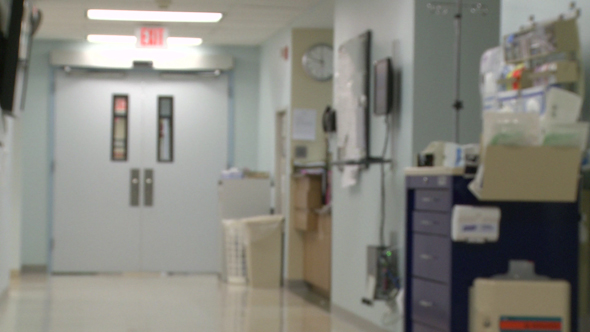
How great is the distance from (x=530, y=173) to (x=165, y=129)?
6.85 meters

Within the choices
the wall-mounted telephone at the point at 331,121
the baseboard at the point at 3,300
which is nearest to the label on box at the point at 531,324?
the wall-mounted telephone at the point at 331,121

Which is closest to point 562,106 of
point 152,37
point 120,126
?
point 152,37

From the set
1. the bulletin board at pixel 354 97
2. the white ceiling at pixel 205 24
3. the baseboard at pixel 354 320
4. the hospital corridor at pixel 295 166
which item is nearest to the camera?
the hospital corridor at pixel 295 166

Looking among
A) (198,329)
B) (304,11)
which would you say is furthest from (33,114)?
(198,329)

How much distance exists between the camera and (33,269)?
946 cm

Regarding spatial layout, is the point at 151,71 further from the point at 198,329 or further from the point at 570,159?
the point at 570,159

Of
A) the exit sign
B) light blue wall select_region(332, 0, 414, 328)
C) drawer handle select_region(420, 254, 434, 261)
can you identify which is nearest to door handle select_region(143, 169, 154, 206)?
the exit sign

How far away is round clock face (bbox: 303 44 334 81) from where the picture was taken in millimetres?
8320

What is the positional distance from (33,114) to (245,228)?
9.49ft

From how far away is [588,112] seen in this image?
11.8ft

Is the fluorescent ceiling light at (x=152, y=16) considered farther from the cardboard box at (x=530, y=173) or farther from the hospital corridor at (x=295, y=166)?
the cardboard box at (x=530, y=173)

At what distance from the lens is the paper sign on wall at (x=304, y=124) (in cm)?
830

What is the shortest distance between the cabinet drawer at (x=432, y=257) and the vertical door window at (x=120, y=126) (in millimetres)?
6273

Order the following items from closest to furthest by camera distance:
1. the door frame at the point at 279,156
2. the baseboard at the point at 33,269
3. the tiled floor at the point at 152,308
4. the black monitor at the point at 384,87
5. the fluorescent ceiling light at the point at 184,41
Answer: the black monitor at the point at 384,87, the tiled floor at the point at 152,308, the door frame at the point at 279,156, the fluorescent ceiling light at the point at 184,41, the baseboard at the point at 33,269
